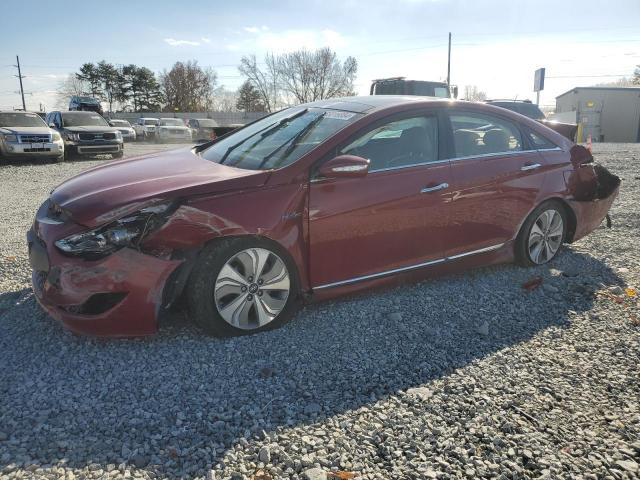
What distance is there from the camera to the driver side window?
3650 millimetres

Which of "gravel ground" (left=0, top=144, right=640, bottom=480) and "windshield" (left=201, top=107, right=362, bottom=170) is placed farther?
"windshield" (left=201, top=107, right=362, bottom=170)

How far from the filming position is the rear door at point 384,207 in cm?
341

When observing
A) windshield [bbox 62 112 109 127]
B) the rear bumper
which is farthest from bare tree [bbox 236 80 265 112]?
the rear bumper

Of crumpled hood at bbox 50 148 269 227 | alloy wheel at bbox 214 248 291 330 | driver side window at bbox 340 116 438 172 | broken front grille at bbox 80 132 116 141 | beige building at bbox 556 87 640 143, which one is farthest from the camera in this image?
beige building at bbox 556 87 640 143

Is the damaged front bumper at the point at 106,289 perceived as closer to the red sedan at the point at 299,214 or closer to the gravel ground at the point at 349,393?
the red sedan at the point at 299,214

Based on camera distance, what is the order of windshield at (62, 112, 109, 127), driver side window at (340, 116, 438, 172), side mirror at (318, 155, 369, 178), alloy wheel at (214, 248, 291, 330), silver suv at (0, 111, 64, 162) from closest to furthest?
1. alloy wheel at (214, 248, 291, 330)
2. side mirror at (318, 155, 369, 178)
3. driver side window at (340, 116, 438, 172)
4. silver suv at (0, 111, 64, 162)
5. windshield at (62, 112, 109, 127)

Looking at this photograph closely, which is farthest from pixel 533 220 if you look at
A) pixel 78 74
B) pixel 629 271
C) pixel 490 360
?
pixel 78 74

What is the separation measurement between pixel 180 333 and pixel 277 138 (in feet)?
5.37

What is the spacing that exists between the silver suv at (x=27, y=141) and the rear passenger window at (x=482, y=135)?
1404 centimetres

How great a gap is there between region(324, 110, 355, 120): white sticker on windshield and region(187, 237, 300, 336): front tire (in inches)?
47.3

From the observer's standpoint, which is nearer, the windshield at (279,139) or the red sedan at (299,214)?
the red sedan at (299,214)

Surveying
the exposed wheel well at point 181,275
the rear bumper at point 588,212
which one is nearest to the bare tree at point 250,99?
the rear bumper at point 588,212

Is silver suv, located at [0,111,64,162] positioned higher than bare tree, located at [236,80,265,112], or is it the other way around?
bare tree, located at [236,80,265,112]

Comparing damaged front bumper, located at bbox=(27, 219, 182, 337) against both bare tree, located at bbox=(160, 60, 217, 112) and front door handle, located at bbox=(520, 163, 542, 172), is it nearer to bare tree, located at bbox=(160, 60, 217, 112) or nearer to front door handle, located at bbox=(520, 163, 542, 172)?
front door handle, located at bbox=(520, 163, 542, 172)
